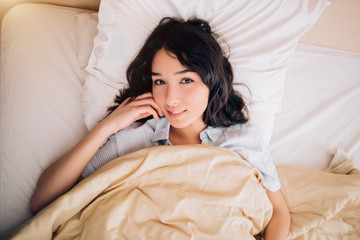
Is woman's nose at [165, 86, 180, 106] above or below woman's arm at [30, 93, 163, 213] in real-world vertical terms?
above

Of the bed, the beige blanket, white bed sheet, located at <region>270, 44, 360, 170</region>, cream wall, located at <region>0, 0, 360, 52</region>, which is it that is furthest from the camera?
white bed sheet, located at <region>270, 44, 360, 170</region>

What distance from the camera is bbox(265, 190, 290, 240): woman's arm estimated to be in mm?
890

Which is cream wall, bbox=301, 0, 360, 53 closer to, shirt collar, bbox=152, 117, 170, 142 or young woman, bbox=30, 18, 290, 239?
young woman, bbox=30, 18, 290, 239

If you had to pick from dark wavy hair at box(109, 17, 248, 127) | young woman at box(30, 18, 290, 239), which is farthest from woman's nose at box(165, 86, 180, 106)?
dark wavy hair at box(109, 17, 248, 127)

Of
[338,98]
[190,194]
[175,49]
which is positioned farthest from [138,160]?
[338,98]

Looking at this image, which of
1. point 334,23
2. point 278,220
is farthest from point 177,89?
point 334,23

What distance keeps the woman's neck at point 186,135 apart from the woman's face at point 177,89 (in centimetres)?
20

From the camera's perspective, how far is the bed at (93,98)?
0.79 meters

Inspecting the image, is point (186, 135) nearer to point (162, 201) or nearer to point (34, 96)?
point (162, 201)

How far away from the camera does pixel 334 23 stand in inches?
50.7

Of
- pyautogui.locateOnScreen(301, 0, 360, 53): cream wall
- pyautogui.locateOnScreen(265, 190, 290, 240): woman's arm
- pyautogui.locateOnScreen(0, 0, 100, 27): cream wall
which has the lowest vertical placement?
pyautogui.locateOnScreen(265, 190, 290, 240): woman's arm

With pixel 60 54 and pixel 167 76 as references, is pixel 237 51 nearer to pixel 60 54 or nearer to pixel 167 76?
pixel 167 76

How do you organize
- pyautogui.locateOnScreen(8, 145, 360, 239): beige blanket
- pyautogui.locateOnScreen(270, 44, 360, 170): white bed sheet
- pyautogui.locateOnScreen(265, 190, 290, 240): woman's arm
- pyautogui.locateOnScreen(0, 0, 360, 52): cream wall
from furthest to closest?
pyautogui.locateOnScreen(270, 44, 360, 170): white bed sheet, pyautogui.locateOnScreen(0, 0, 360, 52): cream wall, pyautogui.locateOnScreen(265, 190, 290, 240): woman's arm, pyautogui.locateOnScreen(8, 145, 360, 239): beige blanket

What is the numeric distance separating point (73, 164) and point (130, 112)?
0.32 metres
